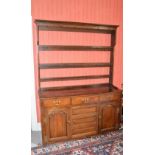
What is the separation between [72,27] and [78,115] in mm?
1444

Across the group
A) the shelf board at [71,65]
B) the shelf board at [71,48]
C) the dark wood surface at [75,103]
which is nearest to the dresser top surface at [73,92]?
the dark wood surface at [75,103]

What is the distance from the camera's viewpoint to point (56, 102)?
8.62 ft

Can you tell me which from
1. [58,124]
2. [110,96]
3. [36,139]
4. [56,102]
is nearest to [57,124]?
[58,124]

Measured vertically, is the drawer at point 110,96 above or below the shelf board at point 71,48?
below

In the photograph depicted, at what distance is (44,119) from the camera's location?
103 inches

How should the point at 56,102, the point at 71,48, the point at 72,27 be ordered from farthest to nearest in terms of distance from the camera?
the point at 71,48 < the point at 72,27 < the point at 56,102

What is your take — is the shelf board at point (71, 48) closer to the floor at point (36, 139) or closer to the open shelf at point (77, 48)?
the open shelf at point (77, 48)

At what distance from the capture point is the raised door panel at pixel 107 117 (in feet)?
9.62

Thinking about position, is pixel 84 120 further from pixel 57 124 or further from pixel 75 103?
pixel 57 124

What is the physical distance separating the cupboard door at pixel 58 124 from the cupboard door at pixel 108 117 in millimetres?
596

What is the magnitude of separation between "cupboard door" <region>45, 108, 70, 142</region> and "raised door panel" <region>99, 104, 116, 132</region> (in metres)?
0.59
